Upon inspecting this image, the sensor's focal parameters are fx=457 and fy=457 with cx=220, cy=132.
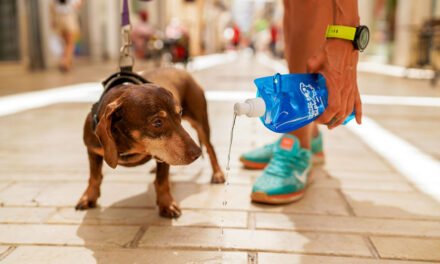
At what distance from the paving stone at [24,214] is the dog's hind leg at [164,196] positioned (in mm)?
460

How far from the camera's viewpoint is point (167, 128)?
5.48 ft

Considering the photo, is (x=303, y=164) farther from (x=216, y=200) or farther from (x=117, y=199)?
(x=117, y=199)

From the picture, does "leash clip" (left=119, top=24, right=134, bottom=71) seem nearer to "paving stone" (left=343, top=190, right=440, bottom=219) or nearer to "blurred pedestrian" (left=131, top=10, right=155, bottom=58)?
"paving stone" (left=343, top=190, right=440, bottom=219)

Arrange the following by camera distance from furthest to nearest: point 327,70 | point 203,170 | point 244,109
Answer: point 203,170 → point 327,70 → point 244,109

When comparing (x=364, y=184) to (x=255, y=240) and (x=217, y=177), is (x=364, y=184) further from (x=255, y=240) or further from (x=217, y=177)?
(x=255, y=240)

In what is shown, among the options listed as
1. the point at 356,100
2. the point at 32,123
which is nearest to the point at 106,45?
the point at 32,123

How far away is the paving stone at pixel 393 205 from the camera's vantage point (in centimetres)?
191

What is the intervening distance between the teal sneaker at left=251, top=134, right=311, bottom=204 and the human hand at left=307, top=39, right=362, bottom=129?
1.43 feet

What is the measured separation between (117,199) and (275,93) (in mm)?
938

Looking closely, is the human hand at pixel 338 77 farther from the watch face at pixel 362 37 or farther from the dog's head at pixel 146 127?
the dog's head at pixel 146 127

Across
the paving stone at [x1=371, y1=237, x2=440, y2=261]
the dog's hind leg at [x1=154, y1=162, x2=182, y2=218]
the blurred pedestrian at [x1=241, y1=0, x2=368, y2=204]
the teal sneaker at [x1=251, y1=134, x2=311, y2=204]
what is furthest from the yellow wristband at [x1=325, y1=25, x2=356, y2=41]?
the dog's hind leg at [x1=154, y1=162, x2=182, y2=218]

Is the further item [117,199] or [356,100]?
[117,199]

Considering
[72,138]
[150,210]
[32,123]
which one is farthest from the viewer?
[32,123]

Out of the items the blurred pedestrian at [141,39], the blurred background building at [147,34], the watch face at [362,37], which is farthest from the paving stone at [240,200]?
the blurred pedestrian at [141,39]
